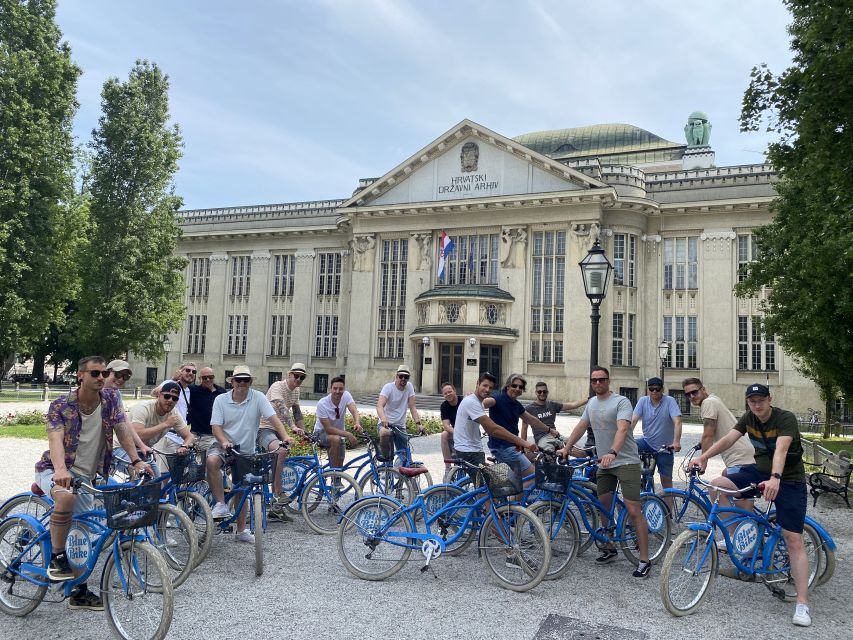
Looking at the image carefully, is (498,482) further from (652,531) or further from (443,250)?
(443,250)

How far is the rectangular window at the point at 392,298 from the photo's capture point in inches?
1564

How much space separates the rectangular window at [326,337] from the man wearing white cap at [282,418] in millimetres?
A: 34021

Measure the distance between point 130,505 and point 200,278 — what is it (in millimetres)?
46022

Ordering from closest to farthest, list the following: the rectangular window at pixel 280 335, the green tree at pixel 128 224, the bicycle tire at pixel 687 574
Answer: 1. the bicycle tire at pixel 687 574
2. the green tree at pixel 128 224
3. the rectangular window at pixel 280 335

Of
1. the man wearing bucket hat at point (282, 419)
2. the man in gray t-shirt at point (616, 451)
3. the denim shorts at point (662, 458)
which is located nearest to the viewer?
the man in gray t-shirt at point (616, 451)

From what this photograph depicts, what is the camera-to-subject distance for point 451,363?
122ft

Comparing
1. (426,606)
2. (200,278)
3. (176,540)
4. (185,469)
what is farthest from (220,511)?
(200,278)

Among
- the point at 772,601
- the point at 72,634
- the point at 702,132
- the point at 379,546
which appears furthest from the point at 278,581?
the point at 702,132

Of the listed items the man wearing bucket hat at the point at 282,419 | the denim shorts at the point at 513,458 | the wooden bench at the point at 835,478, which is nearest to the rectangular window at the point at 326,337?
the man wearing bucket hat at the point at 282,419

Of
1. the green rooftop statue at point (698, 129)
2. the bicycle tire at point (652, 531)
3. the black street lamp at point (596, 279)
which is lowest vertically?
the bicycle tire at point (652, 531)

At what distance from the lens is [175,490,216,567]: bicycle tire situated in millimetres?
6855

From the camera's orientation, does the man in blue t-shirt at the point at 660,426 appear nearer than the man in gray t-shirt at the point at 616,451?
No

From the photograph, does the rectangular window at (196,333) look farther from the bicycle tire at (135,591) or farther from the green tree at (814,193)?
the bicycle tire at (135,591)

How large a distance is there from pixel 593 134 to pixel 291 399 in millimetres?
49272
